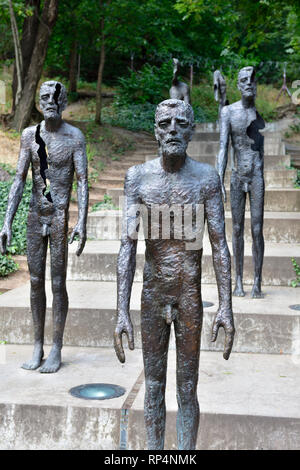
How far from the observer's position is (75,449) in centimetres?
392

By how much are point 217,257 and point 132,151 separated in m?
11.9

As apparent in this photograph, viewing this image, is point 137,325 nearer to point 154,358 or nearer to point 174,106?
point 154,358

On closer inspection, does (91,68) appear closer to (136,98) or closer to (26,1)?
(136,98)

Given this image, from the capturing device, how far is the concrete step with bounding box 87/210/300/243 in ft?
28.4

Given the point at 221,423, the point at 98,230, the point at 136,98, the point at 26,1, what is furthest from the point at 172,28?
the point at 221,423

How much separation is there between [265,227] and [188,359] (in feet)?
19.4

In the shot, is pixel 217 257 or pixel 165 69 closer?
pixel 217 257

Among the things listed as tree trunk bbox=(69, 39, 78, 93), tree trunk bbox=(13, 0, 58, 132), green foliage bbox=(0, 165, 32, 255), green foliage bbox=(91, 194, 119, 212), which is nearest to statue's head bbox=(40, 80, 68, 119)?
green foliage bbox=(0, 165, 32, 255)

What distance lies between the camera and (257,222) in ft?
21.3

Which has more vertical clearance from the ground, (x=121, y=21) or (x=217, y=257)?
(x=121, y=21)

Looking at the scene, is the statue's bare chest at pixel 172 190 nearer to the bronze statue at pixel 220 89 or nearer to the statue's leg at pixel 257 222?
the statue's leg at pixel 257 222

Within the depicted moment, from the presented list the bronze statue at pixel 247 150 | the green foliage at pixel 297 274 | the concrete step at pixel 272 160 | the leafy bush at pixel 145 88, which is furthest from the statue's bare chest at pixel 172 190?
the leafy bush at pixel 145 88

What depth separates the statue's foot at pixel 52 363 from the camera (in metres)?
4.75

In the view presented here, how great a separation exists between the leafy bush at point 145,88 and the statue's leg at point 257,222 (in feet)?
41.1
